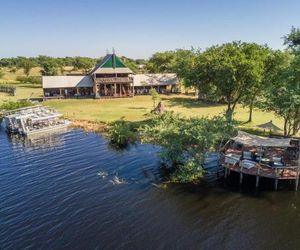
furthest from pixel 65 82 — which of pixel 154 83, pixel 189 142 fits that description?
pixel 189 142

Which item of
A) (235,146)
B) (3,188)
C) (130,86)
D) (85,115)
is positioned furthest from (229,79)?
(130,86)

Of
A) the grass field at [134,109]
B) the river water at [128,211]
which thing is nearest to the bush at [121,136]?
the river water at [128,211]

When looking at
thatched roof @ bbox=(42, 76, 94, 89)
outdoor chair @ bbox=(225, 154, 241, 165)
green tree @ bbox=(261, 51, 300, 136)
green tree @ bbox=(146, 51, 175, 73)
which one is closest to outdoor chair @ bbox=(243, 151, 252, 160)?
outdoor chair @ bbox=(225, 154, 241, 165)

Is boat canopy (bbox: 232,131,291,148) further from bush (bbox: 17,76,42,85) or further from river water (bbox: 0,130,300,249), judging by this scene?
bush (bbox: 17,76,42,85)

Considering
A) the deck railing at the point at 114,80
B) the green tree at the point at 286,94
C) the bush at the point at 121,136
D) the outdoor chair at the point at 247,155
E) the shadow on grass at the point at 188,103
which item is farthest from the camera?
the deck railing at the point at 114,80

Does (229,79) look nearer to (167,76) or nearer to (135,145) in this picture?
(135,145)

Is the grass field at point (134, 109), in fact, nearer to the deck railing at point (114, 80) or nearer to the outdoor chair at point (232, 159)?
the deck railing at point (114, 80)
